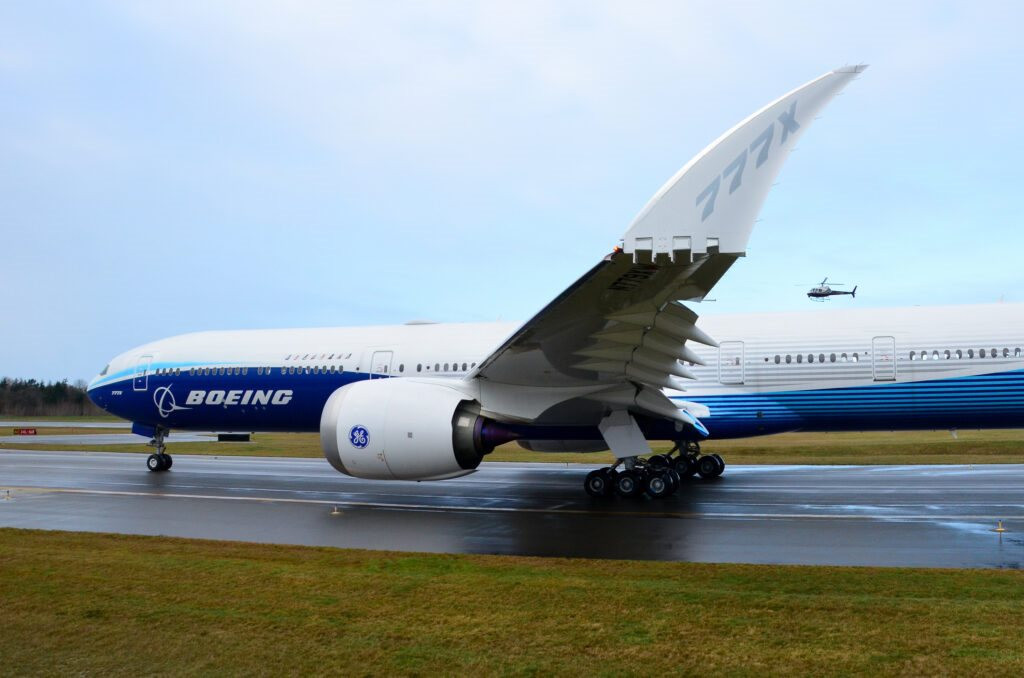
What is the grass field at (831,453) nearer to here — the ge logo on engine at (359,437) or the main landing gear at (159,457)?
the main landing gear at (159,457)

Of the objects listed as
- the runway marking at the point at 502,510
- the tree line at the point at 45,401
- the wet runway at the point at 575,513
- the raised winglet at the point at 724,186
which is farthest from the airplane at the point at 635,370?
the tree line at the point at 45,401

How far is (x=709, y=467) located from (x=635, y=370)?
6.18 metres

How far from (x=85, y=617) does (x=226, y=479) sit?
13016mm

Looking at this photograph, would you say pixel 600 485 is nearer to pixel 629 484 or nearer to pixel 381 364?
pixel 629 484

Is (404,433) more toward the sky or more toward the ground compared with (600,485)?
more toward the sky

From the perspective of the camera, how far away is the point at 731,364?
50.6 ft

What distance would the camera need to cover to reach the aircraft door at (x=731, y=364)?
604 inches

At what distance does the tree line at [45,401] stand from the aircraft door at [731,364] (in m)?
99.8

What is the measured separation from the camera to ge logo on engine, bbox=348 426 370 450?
38.3 feet

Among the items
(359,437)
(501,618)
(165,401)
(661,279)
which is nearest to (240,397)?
(165,401)

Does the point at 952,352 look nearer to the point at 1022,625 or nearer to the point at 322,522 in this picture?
the point at 1022,625

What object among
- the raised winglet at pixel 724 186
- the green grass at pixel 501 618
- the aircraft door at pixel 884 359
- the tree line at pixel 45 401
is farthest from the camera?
the tree line at pixel 45 401

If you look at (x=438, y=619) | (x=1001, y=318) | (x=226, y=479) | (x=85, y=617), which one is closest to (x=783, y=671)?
(x=438, y=619)

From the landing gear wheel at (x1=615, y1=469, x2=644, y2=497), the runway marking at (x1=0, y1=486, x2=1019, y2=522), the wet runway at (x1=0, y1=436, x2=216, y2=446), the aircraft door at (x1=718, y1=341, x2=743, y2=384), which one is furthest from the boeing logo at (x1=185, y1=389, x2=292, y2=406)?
the wet runway at (x1=0, y1=436, x2=216, y2=446)
